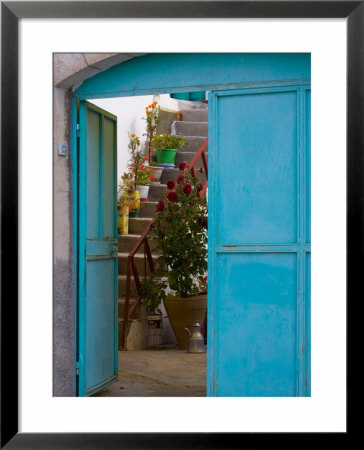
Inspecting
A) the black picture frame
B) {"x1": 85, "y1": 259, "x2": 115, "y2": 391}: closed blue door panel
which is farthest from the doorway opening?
the black picture frame

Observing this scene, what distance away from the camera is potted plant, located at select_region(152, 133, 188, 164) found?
9.14 meters

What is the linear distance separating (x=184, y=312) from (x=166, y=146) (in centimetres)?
305

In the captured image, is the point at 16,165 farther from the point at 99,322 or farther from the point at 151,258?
the point at 151,258

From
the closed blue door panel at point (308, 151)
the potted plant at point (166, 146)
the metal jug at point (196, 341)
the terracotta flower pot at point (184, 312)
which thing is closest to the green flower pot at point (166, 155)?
the potted plant at point (166, 146)

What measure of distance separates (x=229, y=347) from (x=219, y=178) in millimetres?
1154

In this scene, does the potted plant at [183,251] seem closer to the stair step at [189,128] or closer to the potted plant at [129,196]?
the potted plant at [129,196]

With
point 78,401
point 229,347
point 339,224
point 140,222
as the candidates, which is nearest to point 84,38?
point 339,224

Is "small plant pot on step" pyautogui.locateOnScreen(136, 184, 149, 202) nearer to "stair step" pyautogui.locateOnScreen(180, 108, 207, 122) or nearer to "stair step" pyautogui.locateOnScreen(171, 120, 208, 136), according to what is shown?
"stair step" pyautogui.locateOnScreen(171, 120, 208, 136)

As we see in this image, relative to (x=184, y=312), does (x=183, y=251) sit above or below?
above

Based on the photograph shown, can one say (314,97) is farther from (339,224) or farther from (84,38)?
(84,38)

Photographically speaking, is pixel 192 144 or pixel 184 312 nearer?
pixel 184 312

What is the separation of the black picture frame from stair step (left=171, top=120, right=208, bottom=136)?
737cm

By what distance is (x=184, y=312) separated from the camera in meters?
6.98

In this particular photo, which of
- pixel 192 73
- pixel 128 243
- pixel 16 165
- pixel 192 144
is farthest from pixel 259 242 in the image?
pixel 192 144
